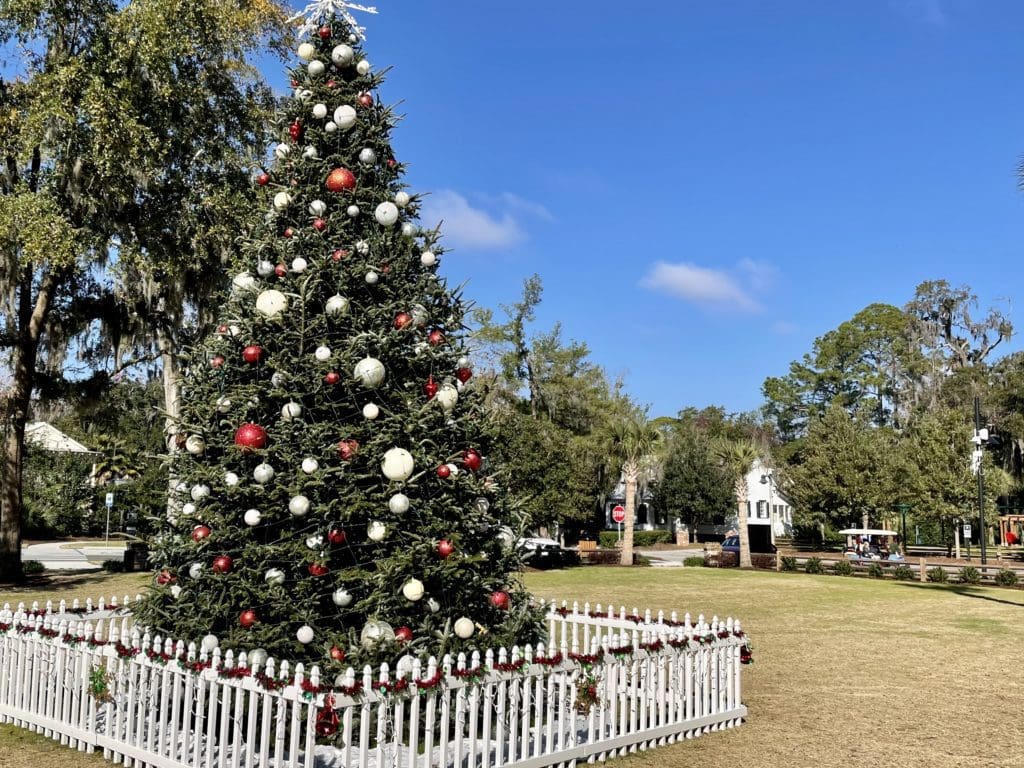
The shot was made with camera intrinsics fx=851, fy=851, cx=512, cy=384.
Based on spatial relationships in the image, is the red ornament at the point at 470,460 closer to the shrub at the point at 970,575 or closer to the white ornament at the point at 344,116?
the white ornament at the point at 344,116

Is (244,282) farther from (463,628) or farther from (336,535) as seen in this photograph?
(463,628)

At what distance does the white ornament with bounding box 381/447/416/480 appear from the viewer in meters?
7.15

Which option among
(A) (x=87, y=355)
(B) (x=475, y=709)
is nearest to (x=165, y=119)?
(A) (x=87, y=355)

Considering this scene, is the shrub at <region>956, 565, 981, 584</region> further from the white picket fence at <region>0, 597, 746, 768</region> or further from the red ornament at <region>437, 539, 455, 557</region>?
the red ornament at <region>437, 539, 455, 557</region>

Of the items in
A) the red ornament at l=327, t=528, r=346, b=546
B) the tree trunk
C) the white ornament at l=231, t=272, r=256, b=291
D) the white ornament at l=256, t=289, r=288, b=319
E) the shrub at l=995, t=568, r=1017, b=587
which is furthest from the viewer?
the tree trunk

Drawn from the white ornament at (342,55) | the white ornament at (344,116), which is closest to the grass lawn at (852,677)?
the white ornament at (344,116)

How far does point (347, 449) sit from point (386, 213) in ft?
7.59

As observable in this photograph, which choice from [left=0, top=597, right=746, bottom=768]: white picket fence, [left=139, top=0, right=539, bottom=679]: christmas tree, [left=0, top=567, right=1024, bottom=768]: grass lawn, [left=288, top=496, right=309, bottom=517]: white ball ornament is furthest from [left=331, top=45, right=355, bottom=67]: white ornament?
[left=0, top=567, right=1024, bottom=768]: grass lawn

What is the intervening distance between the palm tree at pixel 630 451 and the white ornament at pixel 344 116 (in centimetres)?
2659

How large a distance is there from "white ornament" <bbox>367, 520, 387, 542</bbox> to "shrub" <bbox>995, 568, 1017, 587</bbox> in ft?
84.4

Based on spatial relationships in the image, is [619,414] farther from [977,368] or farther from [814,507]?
[977,368]

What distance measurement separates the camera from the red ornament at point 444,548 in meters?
7.21

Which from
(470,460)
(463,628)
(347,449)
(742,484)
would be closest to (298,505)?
(347,449)

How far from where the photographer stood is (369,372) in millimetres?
7289
